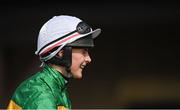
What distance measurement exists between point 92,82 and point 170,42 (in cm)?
140

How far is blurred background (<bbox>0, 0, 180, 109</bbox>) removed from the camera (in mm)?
9156

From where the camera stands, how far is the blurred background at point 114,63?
916 centimetres

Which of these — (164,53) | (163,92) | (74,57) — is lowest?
(163,92)

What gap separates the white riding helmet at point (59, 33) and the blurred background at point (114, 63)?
17.9 feet

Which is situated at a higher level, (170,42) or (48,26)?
(48,26)

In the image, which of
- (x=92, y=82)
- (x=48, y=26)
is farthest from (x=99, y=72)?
(x=48, y=26)

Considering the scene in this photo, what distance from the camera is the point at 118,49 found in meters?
9.34

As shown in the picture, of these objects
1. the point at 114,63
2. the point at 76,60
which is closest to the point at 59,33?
the point at 76,60

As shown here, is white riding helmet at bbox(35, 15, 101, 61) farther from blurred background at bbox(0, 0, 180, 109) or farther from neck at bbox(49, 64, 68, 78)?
blurred background at bbox(0, 0, 180, 109)

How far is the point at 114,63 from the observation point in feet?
30.8

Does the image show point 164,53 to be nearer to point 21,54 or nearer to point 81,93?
point 81,93

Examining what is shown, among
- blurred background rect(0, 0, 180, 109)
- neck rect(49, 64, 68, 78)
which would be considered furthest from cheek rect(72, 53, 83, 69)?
blurred background rect(0, 0, 180, 109)

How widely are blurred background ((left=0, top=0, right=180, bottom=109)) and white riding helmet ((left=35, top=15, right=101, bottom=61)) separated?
17.9 feet

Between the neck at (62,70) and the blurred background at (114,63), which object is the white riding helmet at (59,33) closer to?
the neck at (62,70)
